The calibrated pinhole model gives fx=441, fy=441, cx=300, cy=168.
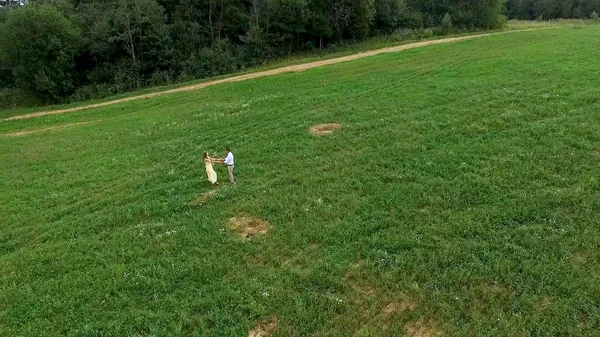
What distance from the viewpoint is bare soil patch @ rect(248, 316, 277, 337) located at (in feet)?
27.1

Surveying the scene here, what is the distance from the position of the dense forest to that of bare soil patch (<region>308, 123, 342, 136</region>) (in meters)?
27.6

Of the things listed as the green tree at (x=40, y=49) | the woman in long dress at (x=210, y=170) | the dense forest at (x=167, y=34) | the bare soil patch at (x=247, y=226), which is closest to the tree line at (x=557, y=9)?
the dense forest at (x=167, y=34)

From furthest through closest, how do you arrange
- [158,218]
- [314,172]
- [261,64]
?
1. [261,64]
2. [314,172]
3. [158,218]

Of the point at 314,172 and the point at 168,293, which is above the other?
the point at 314,172

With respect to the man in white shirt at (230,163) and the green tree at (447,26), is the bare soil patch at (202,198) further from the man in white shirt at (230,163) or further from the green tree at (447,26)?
the green tree at (447,26)

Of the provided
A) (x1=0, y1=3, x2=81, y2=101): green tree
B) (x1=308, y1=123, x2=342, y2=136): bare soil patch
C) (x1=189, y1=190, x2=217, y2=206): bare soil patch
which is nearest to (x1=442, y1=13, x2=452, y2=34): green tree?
(x1=308, y1=123, x2=342, y2=136): bare soil patch

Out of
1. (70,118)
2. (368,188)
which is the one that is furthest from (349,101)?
(70,118)

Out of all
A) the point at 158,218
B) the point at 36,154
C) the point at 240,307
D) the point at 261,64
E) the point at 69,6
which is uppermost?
the point at 69,6

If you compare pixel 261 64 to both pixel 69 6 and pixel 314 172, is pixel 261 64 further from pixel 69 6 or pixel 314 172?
pixel 314 172

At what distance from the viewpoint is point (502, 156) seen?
1405cm

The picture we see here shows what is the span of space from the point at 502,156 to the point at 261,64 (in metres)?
35.3

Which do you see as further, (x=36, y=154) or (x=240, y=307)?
(x=36, y=154)

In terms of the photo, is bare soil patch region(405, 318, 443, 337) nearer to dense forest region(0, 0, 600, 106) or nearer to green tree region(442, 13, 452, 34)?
dense forest region(0, 0, 600, 106)

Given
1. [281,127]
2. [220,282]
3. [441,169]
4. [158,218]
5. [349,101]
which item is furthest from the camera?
[349,101]
